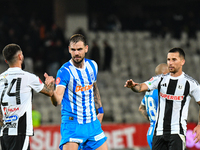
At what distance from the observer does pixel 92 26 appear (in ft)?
57.5

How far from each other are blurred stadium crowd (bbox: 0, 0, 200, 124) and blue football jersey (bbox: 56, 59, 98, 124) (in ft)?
23.7

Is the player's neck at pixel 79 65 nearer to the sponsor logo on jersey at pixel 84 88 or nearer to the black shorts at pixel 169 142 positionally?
the sponsor logo on jersey at pixel 84 88

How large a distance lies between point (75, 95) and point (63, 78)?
281 millimetres

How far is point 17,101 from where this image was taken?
15.7 ft

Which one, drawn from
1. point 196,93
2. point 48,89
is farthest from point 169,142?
point 48,89

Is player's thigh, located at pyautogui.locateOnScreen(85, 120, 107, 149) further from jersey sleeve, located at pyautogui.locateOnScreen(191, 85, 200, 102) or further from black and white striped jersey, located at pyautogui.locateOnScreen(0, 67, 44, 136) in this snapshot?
jersey sleeve, located at pyautogui.locateOnScreen(191, 85, 200, 102)

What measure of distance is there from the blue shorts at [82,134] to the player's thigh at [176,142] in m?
0.93

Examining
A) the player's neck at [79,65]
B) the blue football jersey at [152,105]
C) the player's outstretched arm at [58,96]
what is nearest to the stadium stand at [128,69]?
the blue football jersey at [152,105]

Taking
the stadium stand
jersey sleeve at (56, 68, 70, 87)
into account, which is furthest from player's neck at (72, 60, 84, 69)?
the stadium stand

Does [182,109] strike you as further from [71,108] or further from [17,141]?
[17,141]

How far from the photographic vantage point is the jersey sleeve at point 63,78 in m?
5.19

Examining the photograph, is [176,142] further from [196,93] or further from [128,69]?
[128,69]

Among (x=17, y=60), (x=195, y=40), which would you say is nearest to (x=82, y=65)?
(x=17, y=60)

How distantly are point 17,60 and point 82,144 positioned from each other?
142 cm
